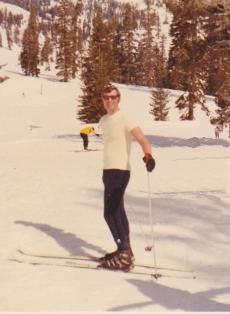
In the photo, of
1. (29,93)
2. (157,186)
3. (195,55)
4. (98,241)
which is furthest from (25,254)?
(29,93)

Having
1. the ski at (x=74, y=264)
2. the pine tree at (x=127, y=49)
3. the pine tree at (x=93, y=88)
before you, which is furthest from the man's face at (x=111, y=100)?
the pine tree at (x=127, y=49)

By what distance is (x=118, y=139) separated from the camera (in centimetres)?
668

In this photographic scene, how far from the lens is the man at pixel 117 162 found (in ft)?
21.7

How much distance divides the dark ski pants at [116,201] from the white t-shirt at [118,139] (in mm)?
94

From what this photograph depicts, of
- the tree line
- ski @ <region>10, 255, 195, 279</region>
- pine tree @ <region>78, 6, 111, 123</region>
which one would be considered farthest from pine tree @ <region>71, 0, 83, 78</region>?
ski @ <region>10, 255, 195, 279</region>

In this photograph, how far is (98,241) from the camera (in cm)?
826

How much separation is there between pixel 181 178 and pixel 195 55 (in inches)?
387

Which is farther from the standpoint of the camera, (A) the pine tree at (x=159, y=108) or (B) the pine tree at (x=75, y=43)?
(B) the pine tree at (x=75, y=43)

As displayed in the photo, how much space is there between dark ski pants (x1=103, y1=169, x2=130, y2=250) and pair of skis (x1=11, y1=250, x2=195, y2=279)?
358mm

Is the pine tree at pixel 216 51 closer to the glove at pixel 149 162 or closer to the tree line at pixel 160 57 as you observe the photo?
the tree line at pixel 160 57

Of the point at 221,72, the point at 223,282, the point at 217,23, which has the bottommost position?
the point at 223,282

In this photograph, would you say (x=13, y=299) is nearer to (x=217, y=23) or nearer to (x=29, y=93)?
(x=217, y=23)

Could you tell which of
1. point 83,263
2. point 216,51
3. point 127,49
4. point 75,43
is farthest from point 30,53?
point 83,263

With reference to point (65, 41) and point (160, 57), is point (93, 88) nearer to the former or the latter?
point (65, 41)
